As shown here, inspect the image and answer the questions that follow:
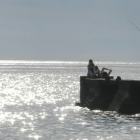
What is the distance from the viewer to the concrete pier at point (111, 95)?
126 feet

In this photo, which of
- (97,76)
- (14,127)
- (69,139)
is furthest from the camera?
(97,76)

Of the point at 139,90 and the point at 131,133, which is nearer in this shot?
the point at 131,133

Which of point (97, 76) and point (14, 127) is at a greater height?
point (97, 76)

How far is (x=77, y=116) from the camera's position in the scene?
42.2 meters

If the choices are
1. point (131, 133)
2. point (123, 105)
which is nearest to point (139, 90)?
point (123, 105)

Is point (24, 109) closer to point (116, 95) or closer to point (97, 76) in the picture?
point (97, 76)

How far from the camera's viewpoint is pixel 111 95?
41.4 metres

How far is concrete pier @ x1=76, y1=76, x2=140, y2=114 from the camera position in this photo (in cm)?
3840

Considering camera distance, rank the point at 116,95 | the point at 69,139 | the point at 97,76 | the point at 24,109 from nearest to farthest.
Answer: the point at 69,139 → the point at 116,95 → the point at 97,76 → the point at 24,109

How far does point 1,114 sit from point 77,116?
6.55m

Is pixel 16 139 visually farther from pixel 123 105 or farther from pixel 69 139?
pixel 123 105

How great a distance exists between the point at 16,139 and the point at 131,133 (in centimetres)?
576

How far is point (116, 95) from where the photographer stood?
39969mm

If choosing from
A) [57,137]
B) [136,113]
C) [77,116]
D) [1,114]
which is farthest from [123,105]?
[1,114]
